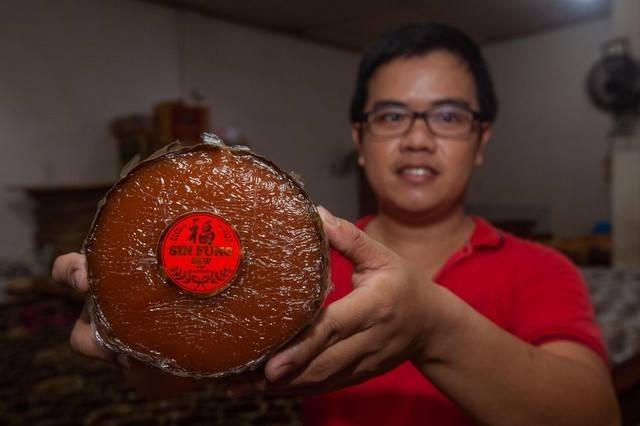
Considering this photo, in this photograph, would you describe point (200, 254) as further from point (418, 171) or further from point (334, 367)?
point (418, 171)

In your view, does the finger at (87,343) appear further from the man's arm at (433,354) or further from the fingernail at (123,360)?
the man's arm at (433,354)

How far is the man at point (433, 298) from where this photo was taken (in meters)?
0.78

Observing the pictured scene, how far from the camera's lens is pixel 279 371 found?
2.36 feet

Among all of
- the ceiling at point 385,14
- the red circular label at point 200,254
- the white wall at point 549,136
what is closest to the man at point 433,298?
the red circular label at point 200,254

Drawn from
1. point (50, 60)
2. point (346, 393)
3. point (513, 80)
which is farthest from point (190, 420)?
point (513, 80)

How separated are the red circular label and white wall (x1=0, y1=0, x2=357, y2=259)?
6047 mm

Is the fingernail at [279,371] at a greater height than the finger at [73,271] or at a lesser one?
lesser

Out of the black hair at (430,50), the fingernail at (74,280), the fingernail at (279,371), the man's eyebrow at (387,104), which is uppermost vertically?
the black hair at (430,50)

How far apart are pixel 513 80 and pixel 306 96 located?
335cm

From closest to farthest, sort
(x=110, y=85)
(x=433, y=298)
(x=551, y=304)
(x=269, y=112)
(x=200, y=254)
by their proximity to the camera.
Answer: (x=200, y=254), (x=433, y=298), (x=551, y=304), (x=110, y=85), (x=269, y=112)

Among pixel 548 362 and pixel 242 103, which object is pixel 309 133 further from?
pixel 548 362

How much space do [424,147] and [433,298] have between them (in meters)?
0.56

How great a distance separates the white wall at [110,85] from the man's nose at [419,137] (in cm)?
575

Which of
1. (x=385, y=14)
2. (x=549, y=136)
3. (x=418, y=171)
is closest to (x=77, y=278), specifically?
(x=418, y=171)
